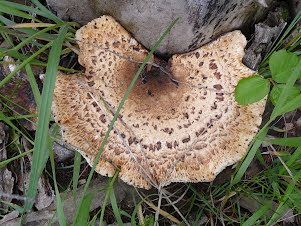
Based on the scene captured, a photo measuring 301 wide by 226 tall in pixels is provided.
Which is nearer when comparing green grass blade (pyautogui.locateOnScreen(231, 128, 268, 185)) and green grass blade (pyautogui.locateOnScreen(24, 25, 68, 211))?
green grass blade (pyautogui.locateOnScreen(24, 25, 68, 211))

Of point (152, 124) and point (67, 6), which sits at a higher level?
point (67, 6)

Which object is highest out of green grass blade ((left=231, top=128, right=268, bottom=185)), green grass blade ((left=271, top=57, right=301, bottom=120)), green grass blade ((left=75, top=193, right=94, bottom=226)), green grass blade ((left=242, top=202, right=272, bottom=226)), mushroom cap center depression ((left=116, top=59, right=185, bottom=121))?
green grass blade ((left=271, top=57, right=301, bottom=120))

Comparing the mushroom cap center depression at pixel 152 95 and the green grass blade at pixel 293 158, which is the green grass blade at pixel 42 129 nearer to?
the mushroom cap center depression at pixel 152 95

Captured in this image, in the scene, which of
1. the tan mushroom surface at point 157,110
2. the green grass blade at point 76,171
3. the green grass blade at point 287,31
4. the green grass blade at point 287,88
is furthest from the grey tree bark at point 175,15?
the green grass blade at point 76,171

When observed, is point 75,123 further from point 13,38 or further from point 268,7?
point 268,7

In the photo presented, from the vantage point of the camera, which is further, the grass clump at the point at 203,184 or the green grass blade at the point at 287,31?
the green grass blade at the point at 287,31

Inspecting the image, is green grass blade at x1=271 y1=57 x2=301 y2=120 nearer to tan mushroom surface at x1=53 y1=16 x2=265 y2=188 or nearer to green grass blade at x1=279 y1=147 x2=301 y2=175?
tan mushroom surface at x1=53 y1=16 x2=265 y2=188

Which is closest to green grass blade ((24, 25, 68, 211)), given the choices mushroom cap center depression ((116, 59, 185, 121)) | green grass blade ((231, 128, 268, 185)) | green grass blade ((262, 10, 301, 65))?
mushroom cap center depression ((116, 59, 185, 121))

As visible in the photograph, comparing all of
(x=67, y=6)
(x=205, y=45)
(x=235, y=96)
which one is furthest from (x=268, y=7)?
(x=67, y=6)
